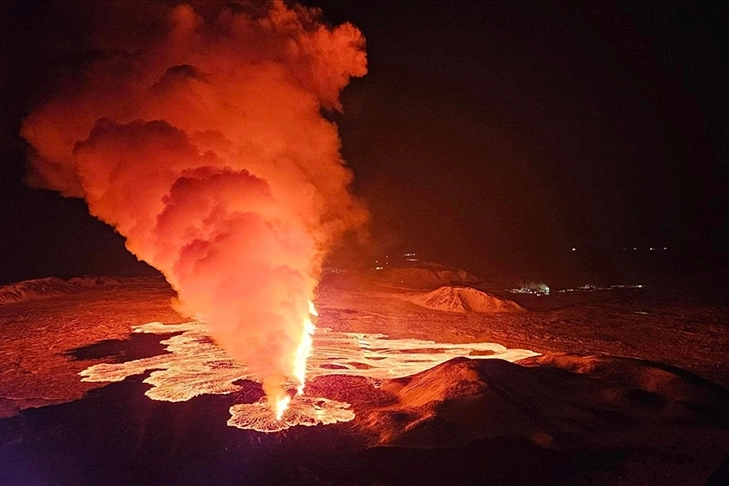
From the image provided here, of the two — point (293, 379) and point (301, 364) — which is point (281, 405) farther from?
point (301, 364)

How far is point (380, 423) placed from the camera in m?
9.96

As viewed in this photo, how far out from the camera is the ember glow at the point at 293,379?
10.7 m

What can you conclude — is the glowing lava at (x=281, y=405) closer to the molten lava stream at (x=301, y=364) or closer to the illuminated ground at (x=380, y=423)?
the molten lava stream at (x=301, y=364)

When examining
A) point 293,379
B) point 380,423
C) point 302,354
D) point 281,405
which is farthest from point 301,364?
point 380,423

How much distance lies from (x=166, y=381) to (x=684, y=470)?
36.3ft

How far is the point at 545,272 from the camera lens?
51969mm

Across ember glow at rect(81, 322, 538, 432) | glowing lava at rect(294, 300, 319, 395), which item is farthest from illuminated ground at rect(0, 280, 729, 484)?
glowing lava at rect(294, 300, 319, 395)

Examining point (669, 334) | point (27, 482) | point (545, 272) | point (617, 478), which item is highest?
point (545, 272)

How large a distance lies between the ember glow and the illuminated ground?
0.11m

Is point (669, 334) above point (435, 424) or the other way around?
above

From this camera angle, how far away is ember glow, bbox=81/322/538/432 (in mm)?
10664

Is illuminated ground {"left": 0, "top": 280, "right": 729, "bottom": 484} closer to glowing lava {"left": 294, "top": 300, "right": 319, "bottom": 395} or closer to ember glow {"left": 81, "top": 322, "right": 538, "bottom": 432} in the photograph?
ember glow {"left": 81, "top": 322, "right": 538, "bottom": 432}

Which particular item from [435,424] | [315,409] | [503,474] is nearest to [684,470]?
[503,474]

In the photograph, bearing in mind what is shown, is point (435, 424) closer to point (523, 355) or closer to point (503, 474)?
point (503, 474)
